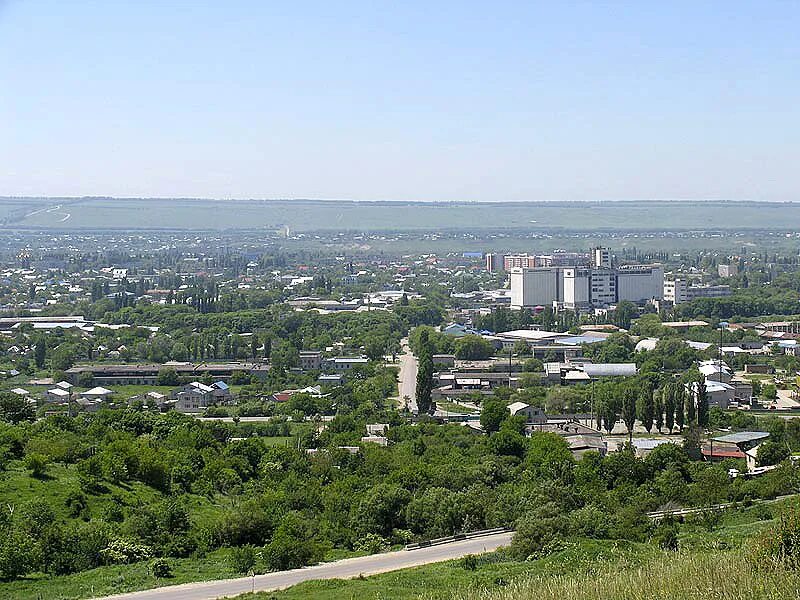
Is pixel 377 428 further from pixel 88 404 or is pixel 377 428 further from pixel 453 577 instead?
pixel 453 577

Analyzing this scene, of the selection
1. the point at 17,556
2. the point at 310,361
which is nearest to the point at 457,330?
the point at 310,361

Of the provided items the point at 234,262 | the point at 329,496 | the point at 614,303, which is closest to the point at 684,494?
the point at 329,496

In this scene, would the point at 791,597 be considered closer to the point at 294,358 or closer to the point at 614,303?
the point at 294,358

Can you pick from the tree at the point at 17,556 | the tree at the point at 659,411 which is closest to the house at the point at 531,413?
the tree at the point at 659,411

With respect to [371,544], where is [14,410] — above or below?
above

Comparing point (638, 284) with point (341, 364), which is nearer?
point (341, 364)
